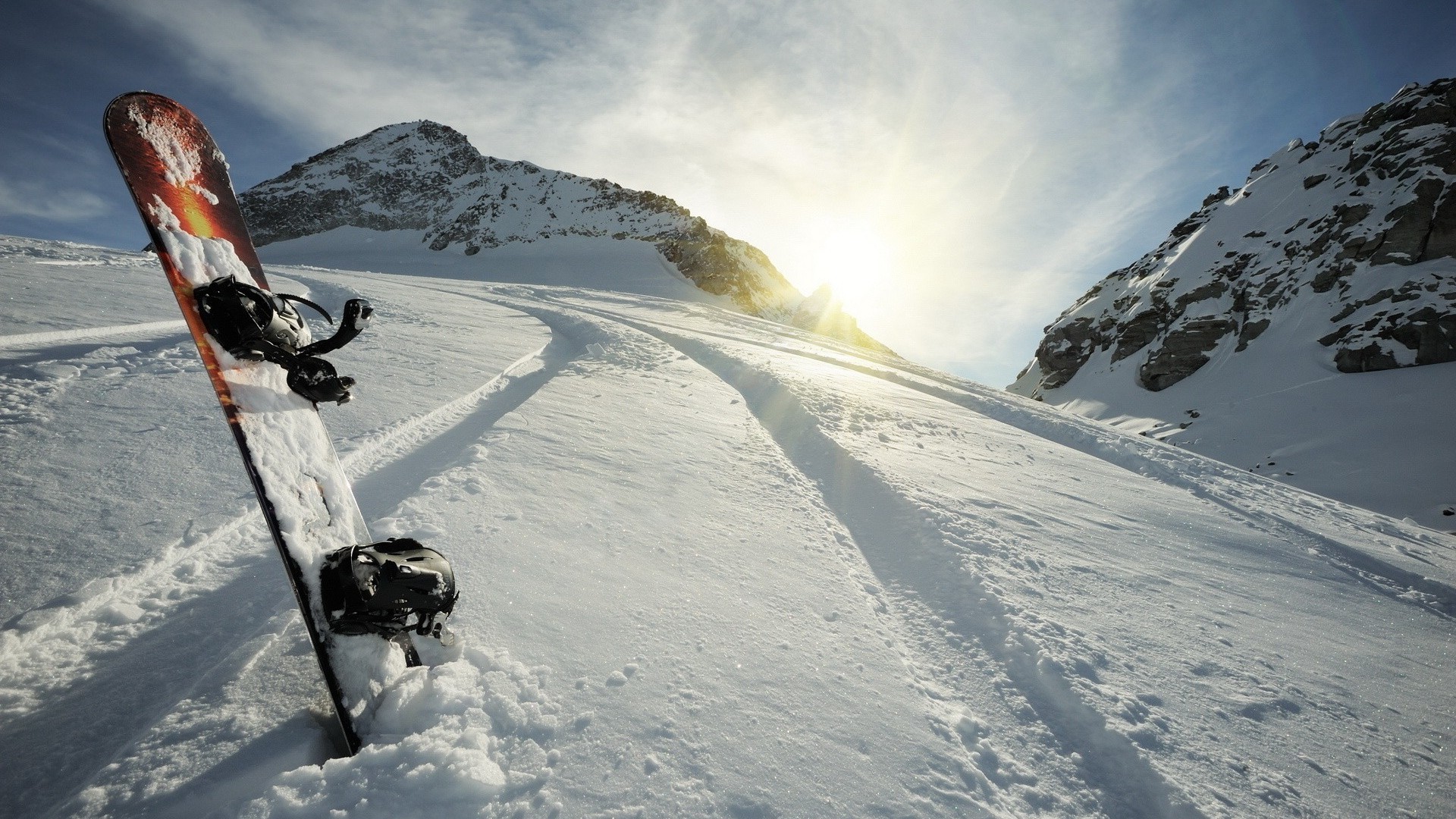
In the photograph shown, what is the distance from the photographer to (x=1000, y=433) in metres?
8.61

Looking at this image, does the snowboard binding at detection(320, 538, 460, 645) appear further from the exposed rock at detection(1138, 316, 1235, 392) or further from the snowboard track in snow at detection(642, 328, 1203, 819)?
the exposed rock at detection(1138, 316, 1235, 392)

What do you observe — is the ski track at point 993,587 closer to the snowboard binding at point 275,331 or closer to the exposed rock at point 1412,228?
the snowboard binding at point 275,331

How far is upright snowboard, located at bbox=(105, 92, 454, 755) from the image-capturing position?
182 cm

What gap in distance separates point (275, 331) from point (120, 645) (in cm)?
147

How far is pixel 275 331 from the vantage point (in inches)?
83.4

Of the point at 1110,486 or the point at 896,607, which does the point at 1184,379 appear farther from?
the point at 896,607

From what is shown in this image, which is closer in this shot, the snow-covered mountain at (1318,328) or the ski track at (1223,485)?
the ski track at (1223,485)

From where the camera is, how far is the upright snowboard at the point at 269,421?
1.82 m

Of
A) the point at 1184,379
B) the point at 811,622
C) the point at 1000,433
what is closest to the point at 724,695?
the point at 811,622

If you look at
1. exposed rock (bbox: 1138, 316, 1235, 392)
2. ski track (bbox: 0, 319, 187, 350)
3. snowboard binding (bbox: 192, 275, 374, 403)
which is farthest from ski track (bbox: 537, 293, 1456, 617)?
exposed rock (bbox: 1138, 316, 1235, 392)

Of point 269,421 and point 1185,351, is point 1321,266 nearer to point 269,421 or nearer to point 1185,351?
point 1185,351

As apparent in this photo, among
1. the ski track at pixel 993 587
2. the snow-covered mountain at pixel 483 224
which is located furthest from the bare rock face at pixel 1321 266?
the ski track at pixel 993 587

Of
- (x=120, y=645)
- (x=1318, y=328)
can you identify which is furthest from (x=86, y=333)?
(x=1318, y=328)

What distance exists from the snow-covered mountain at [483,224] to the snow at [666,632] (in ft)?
104
